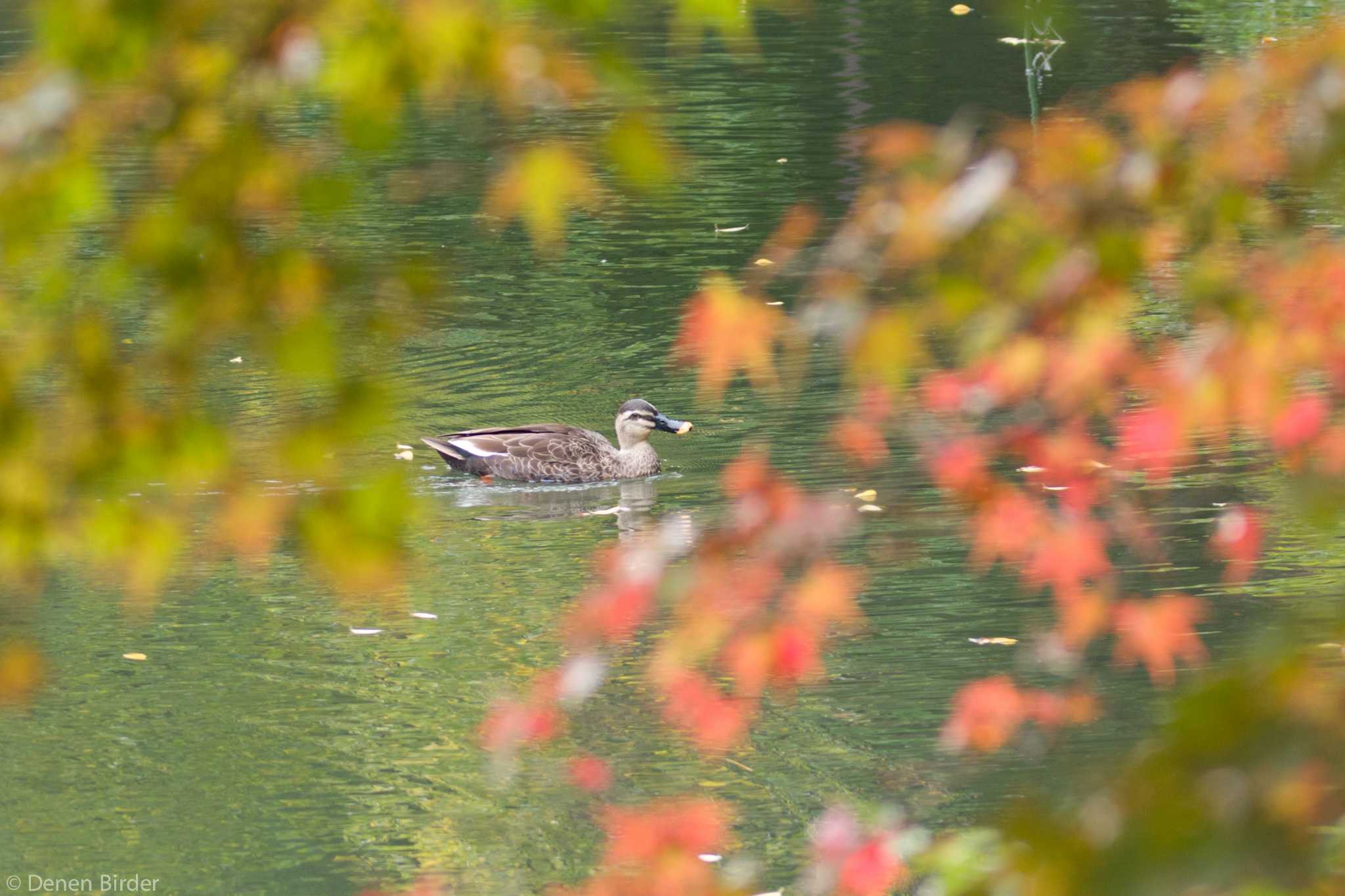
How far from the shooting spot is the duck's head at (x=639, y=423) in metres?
11.0

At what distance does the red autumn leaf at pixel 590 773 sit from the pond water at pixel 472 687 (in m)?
0.11

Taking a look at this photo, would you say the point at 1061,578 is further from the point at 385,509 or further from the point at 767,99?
the point at 767,99

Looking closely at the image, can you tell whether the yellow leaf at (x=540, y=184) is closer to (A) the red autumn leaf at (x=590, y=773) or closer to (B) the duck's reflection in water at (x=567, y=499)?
(A) the red autumn leaf at (x=590, y=773)

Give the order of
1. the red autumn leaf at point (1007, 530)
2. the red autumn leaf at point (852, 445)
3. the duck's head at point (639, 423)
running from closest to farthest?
the red autumn leaf at point (1007, 530)
the red autumn leaf at point (852, 445)
the duck's head at point (639, 423)

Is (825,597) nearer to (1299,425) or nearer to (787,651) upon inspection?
(787,651)

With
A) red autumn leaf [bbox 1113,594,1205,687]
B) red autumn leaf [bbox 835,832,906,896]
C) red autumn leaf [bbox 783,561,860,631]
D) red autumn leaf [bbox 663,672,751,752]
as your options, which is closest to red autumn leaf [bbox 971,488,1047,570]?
red autumn leaf [bbox 1113,594,1205,687]

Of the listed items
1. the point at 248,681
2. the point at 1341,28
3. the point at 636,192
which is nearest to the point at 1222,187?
the point at 1341,28

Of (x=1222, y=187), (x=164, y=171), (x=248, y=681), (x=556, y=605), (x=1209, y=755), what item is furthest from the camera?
(x=556, y=605)

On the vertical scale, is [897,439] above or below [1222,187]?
below

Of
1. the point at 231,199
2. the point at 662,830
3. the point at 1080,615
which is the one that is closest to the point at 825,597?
the point at 662,830

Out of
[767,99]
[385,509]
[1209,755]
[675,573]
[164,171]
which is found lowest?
[767,99]

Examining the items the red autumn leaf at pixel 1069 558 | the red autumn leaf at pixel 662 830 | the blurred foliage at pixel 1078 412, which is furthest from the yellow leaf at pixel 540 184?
the red autumn leaf at pixel 1069 558

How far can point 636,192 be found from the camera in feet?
62.8

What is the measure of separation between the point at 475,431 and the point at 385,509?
8.76 m
